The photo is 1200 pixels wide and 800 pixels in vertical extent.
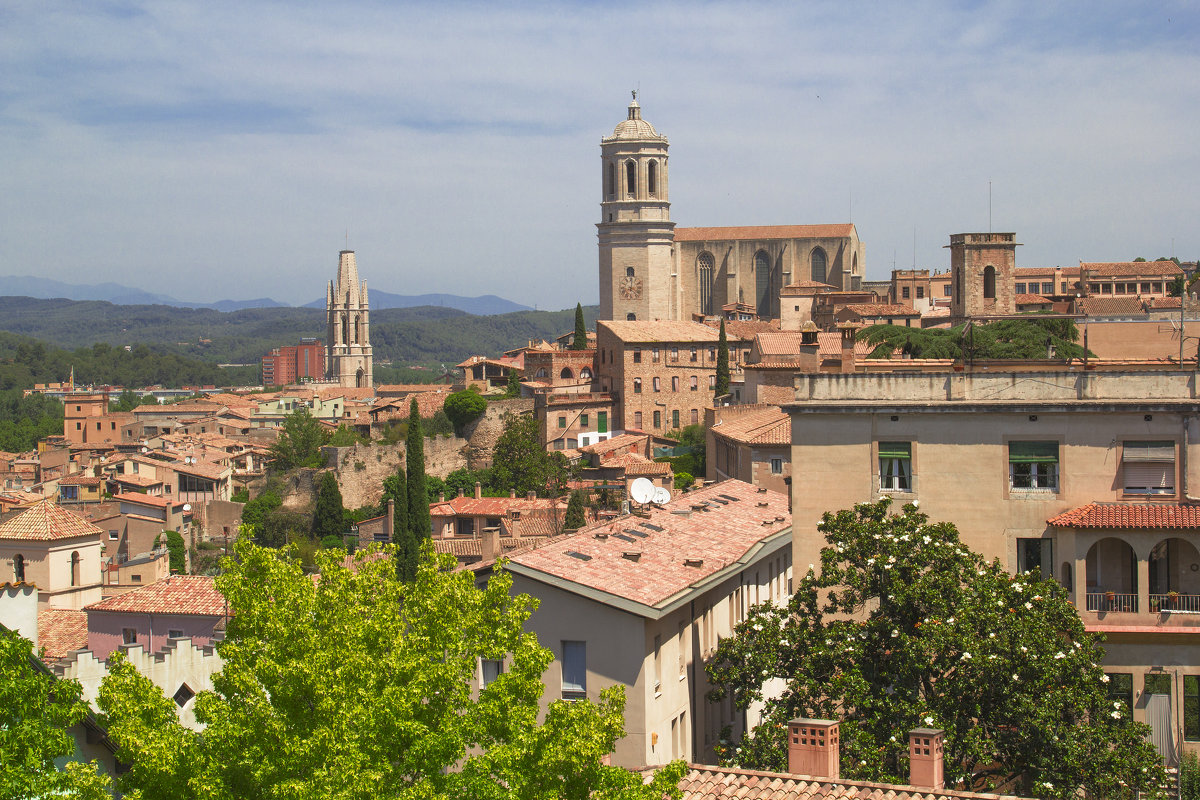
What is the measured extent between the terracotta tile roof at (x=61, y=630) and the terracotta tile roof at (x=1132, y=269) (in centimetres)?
7703

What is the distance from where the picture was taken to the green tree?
50047 mm

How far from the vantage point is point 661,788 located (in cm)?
1257

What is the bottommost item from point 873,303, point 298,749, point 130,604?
point 130,604

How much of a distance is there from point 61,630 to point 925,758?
2268 centimetres

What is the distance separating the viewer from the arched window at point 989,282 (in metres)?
60.6

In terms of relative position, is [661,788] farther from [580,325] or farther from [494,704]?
[580,325]

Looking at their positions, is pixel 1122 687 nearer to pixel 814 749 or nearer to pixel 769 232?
pixel 814 749

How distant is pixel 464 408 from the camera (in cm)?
6956

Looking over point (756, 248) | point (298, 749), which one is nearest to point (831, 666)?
point (298, 749)

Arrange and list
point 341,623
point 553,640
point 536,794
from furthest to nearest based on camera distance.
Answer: point 553,640 < point 341,623 < point 536,794

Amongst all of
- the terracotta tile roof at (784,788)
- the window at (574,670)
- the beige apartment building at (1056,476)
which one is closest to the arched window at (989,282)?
the beige apartment building at (1056,476)

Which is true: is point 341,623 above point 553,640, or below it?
above

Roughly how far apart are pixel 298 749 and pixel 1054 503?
13311 mm

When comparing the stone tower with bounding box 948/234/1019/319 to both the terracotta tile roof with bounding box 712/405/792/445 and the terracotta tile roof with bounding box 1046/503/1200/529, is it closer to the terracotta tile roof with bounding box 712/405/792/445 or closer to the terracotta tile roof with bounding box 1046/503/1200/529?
the terracotta tile roof with bounding box 712/405/792/445
